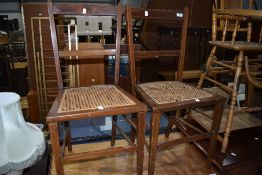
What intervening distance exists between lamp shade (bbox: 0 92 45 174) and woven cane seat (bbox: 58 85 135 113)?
0.23 meters

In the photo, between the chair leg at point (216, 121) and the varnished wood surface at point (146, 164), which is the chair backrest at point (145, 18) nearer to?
the chair leg at point (216, 121)

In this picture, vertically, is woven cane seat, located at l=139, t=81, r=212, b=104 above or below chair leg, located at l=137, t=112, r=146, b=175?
above

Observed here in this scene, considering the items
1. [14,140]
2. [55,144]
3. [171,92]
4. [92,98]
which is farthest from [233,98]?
[14,140]

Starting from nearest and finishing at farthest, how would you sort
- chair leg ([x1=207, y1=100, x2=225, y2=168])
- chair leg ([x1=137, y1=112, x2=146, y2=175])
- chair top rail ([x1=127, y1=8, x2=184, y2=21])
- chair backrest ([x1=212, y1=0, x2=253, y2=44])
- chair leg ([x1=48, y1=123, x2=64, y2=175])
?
1. chair leg ([x1=48, y1=123, x2=64, y2=175])
2. chair leg ([x1=137, y1=112, x2=146, y2=175])
3. chair leg ([x1=207, y1=100, x2=225, y2=168])
4. chair top rail ([x1=127, y1=8, x2=184, y2=21])
5. chair backrest ([x1=212, y1=0, x2=253, y2=44])

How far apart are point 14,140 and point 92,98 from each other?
1.25 feet

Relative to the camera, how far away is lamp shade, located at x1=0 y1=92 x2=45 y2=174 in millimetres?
926

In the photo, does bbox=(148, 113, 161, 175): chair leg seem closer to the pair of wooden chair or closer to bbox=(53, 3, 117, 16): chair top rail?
the pair of wooden chair

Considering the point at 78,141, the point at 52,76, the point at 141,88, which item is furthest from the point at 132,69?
the point at 52,76

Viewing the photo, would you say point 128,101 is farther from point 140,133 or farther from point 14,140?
point 14,140

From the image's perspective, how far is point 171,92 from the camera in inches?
44.4

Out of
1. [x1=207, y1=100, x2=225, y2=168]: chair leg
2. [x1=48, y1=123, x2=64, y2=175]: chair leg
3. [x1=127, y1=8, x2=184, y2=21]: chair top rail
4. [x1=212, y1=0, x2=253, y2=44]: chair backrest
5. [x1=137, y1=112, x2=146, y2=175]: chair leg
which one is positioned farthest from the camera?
[x1=212, y1=0, x2=253, y2=44]: chair backrest

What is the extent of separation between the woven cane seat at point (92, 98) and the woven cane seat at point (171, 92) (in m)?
0.15

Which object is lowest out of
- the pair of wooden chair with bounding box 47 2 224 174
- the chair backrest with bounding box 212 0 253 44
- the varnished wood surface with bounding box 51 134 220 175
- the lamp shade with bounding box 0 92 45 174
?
the varnished wood surface with bounding box 51 134 220 175

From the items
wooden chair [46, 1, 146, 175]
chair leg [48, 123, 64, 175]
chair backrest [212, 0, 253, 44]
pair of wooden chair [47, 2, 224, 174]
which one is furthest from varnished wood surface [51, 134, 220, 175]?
chair backrest [212, 0, 253, 44]
